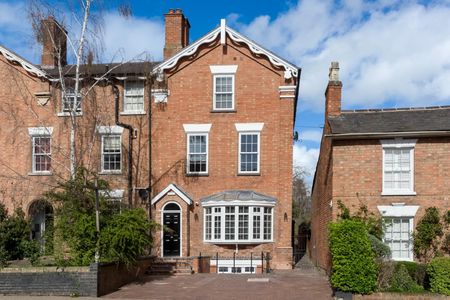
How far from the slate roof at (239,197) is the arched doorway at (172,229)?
4.82 ft

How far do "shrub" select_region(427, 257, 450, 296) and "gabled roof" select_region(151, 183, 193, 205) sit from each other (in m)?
12.0

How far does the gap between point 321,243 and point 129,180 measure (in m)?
9.66

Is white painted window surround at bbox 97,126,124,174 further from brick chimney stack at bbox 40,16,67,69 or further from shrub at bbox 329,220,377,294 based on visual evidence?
shrub at bbox 329,220,377,294

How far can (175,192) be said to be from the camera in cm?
2403

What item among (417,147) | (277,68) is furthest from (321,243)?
(277,68)

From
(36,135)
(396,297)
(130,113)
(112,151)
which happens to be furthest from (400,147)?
(36,135)

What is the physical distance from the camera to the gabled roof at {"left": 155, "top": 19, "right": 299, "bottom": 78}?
2434cm

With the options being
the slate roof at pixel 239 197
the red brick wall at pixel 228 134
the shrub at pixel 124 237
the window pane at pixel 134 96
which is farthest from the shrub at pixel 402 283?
the window pane at pixel 134 96

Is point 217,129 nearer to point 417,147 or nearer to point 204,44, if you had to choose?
point 204,44

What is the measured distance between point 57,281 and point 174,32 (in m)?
15.6

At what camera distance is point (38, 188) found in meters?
25.6

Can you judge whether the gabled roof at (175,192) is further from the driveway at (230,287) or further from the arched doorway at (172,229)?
the driveway at (230,287)

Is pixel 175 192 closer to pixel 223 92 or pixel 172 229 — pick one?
pixel 172 229

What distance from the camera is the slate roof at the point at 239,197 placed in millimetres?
23453
